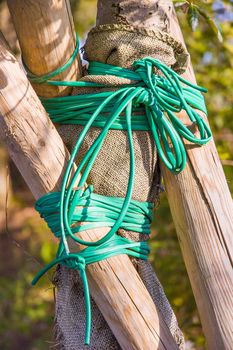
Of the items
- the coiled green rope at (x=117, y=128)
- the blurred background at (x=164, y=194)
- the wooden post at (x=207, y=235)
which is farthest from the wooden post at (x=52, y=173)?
the blurred background at (x=164, y=194)

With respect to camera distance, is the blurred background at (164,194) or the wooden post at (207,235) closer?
the wooden post at (207,235)

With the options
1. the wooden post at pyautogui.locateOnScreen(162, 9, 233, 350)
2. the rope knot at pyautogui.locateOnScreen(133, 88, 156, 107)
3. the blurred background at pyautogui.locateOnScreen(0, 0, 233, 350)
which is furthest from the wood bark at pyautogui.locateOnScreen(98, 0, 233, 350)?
the blurred background at pyautogui.locateOnScreen(0, 0, 233, 350)

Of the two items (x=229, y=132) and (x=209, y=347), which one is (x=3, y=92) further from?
(x=229, y=132)

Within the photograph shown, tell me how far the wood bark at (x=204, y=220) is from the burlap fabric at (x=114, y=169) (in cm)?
5

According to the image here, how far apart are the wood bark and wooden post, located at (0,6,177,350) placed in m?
0.15

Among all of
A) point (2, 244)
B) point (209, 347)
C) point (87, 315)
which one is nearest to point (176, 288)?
point (209, 347)

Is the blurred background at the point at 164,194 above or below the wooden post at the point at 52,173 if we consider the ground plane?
below

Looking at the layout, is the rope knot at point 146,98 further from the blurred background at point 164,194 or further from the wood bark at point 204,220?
the blurred background at point 164,194

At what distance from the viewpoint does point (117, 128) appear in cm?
155

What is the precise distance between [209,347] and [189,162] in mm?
442

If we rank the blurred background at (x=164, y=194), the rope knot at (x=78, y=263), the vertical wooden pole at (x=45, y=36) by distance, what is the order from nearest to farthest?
the rope knot at (x=78, y=263)
the vertical wooden pole at (x=45, y=36)
the blurred background at (x=164, y=194)

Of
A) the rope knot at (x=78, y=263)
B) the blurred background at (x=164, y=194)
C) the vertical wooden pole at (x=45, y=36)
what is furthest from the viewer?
the blurred background at (x=164, y=194)

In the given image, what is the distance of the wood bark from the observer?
5.10 ft

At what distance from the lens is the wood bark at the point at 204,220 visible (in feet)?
5.10
